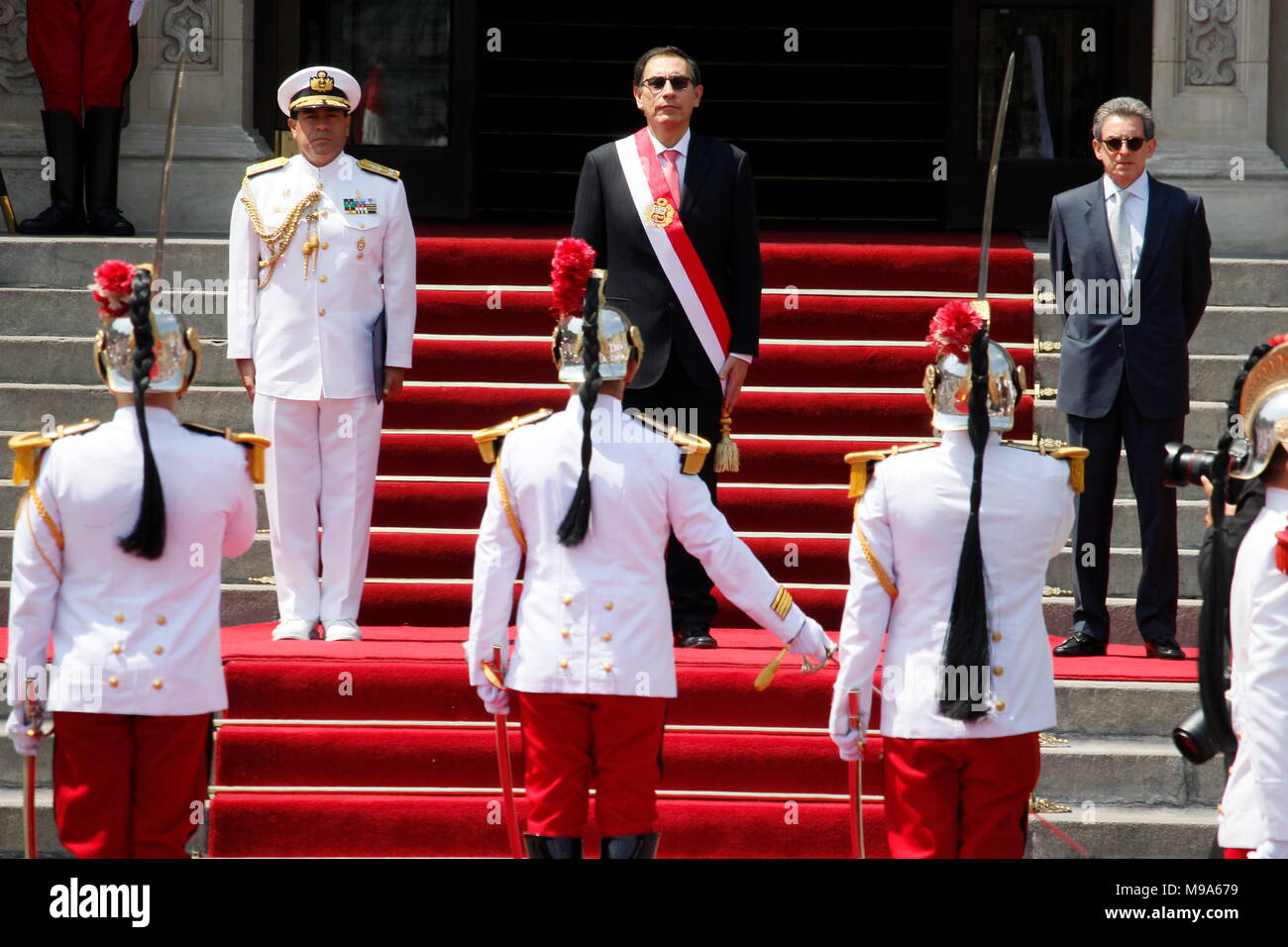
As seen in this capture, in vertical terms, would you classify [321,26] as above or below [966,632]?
above

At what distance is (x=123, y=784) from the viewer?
15.5ft

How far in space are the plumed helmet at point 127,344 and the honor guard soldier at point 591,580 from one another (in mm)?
769

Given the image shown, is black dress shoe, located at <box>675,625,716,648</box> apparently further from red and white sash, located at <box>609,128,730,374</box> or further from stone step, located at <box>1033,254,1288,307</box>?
stone step, located at <box>1033,254,1288,307</box>

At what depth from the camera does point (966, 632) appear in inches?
184

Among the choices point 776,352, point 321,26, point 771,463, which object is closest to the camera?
A: point 771,463

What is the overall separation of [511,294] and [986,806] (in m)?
4.61

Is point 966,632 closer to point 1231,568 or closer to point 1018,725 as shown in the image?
point 1018,725

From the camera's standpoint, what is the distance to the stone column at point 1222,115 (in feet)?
32.4

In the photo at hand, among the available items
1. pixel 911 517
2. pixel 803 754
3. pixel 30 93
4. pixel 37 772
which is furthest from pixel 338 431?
pixel 30 93

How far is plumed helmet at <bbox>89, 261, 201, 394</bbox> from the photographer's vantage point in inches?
188

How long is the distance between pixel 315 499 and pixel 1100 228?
3033 mm

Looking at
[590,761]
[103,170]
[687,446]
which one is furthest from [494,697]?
[103,170]

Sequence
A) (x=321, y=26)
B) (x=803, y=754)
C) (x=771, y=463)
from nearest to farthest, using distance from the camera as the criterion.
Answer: (x=803, y=754), (x=771, y=463), (x=321, y=26)
